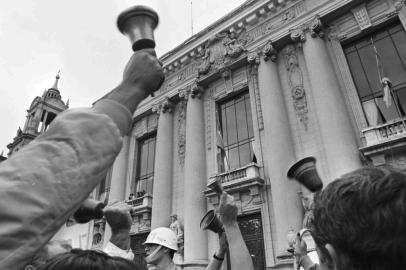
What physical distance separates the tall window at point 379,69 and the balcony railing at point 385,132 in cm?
66

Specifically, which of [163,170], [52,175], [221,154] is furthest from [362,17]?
[52,175]

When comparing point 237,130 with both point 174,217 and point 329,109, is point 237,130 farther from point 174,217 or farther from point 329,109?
point 174,217

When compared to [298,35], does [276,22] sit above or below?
above

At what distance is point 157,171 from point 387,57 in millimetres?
10783

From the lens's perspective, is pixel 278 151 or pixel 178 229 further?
pixel 178 229

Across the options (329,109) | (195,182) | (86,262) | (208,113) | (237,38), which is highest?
(237,38)

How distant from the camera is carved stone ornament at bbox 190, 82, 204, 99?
14656mm

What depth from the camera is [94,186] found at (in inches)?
33.5

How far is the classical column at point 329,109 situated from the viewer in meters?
8.99

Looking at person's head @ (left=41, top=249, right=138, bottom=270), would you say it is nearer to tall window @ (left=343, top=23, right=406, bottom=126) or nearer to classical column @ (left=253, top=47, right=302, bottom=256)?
classical column @ (left=253, top=47, right=302, bottom=256)

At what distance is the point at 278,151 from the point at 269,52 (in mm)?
4596

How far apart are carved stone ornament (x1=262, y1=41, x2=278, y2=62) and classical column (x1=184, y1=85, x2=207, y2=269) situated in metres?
3.88

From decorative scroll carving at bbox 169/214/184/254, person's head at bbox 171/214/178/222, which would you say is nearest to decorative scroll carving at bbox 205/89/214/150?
person's head at bbox 171/214/178/222

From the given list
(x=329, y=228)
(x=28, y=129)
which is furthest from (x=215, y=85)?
(x=28, y=129)
